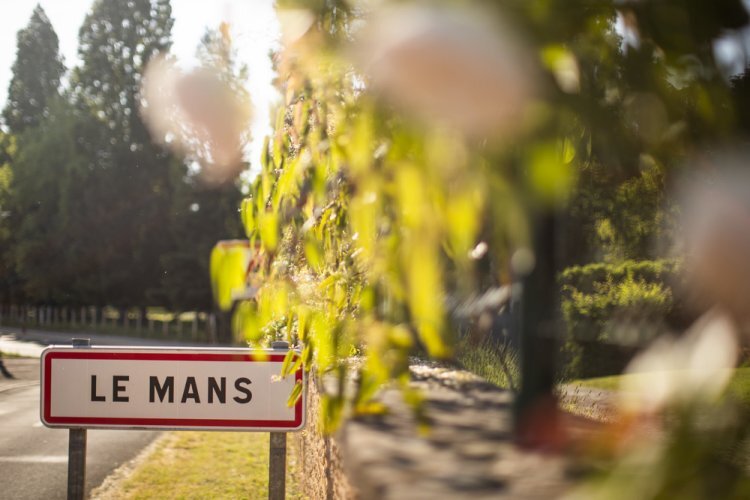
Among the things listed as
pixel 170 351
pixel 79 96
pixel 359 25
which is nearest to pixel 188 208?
pixel 79 96

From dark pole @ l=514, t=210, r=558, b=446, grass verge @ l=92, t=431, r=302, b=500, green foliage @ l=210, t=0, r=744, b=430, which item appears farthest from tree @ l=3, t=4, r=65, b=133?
dark pole @ l=514, t=210, r=558, b=446

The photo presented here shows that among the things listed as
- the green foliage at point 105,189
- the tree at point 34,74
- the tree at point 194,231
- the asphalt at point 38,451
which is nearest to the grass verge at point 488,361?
the asphalt at point 38,451

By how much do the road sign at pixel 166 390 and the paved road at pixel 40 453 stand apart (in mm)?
4159

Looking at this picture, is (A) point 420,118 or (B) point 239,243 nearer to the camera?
(A) point 420,118

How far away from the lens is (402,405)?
235 cm

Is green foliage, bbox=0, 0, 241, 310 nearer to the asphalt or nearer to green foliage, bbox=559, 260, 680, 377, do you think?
the asphalt

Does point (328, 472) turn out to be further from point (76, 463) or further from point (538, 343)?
point (538, 343)

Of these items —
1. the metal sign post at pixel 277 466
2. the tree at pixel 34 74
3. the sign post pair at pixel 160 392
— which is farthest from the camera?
the tree at pixel 34 74

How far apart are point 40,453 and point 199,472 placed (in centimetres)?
232

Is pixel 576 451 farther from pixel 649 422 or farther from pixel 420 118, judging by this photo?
pixel 420 118

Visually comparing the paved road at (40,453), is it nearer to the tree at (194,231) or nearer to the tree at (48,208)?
the tree at (194,231)

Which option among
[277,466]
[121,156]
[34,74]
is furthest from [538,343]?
[34,74]

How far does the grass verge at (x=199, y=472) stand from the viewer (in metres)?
7.44

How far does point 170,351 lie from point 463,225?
287cm
